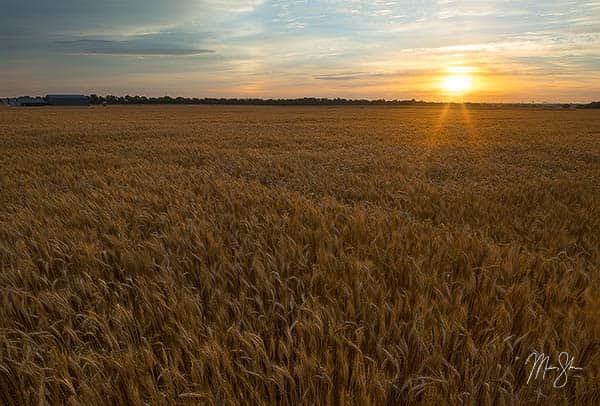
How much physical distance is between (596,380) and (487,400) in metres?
0.58

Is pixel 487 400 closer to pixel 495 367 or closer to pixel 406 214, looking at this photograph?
pixel 495 367

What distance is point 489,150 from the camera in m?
12.4

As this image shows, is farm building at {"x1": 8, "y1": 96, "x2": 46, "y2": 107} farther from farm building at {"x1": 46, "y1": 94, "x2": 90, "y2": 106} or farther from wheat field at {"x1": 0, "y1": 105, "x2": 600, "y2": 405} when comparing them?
wheat field at {"x1": 0, "y1": 105, "x2": 600, "y2": 405}
